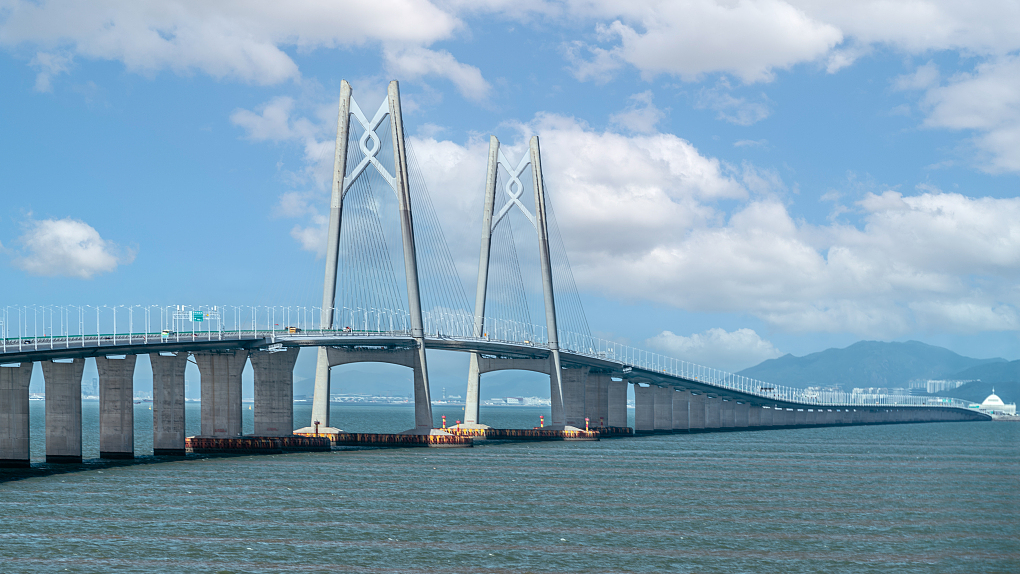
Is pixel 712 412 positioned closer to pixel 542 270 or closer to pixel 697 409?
pixel 697 409

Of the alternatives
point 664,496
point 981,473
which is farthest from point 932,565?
→ point 981,473

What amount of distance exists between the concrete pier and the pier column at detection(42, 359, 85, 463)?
388 ft

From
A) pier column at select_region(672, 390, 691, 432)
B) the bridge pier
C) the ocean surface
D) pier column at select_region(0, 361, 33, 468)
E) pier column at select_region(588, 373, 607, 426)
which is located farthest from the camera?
the bridge pier

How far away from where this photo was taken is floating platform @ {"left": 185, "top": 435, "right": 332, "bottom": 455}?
77188mm

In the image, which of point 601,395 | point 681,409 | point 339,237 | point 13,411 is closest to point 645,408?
point 681,409

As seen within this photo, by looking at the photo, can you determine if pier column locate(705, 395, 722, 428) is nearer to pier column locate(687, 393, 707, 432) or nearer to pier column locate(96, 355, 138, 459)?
pier column locate(687, 393, 707, 432)

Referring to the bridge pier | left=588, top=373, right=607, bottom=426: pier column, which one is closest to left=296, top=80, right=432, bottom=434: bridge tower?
left=588, top=373, right=607, bottom=426: pier column

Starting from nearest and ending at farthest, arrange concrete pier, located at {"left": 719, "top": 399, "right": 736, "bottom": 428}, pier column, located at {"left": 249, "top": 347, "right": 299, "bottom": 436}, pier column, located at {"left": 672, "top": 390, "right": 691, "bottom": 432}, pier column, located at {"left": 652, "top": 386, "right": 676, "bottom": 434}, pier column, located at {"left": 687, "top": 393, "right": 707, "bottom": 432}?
pier column, located at {"left": 249, "top": 347, "right": 299, "bottom": 436} < pier column, located at {"left": 652, "top": 386, "right": 676, "bottom": 434} < pier column, located at {"left": 672, "top": 390, "right": 691, "bottom": 432} < pier column, located at {"left": 687, "top": 393, "right": 707, "bottom": 432} < concrete pier, located at {"left": 719, "top": 399, "right": 736, "bottom": 428}

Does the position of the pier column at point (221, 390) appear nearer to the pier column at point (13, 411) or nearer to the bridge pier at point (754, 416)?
the pier column at point (13, 411)

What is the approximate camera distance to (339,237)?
82.4 m

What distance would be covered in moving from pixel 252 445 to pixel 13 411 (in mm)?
21121

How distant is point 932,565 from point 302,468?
40.1 m

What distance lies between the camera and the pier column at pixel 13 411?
195 feet

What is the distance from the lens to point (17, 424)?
5956cm
